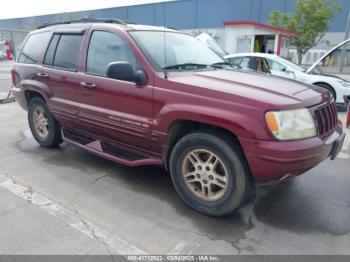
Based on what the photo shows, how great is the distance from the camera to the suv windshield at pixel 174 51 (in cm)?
349

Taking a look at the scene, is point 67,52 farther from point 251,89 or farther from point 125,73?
point 251,89

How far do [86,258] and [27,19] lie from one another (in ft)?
265

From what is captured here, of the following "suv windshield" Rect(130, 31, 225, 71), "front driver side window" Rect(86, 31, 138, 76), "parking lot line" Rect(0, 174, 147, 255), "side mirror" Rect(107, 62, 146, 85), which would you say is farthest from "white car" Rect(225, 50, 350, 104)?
"parking lot line" Rect(0, 174, 147, 255)

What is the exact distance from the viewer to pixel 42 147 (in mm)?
5156

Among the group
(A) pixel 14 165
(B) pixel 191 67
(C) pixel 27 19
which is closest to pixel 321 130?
(B) pixel 191 67

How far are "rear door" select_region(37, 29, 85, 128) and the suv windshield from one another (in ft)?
3.33

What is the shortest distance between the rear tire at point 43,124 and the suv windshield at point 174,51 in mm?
2030

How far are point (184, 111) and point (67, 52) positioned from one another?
2.24m

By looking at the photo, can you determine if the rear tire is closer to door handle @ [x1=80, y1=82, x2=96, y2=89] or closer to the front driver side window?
door handle @ [x1=80, y1=82, x2=96, y2=89]

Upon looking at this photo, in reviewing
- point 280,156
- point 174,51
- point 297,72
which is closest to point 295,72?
point 297,72

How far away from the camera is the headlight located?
105 inches

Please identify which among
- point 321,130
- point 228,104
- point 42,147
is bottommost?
point 42,147

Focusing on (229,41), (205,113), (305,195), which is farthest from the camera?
(229,41)

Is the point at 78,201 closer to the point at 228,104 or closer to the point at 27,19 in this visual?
the point at 228,104
